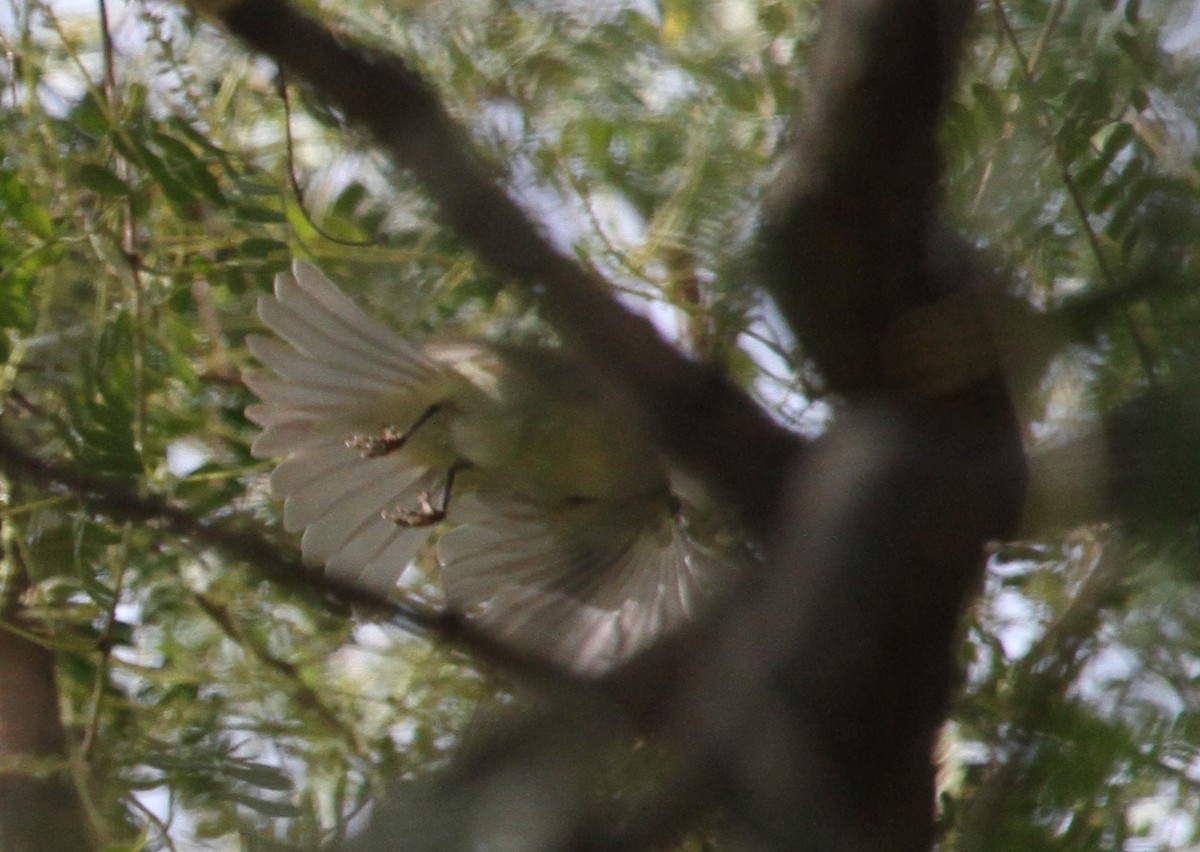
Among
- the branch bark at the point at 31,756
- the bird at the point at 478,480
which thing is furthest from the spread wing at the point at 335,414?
the branch bark at the point at 31,756

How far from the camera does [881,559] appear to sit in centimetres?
31

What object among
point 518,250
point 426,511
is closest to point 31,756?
point 426,511

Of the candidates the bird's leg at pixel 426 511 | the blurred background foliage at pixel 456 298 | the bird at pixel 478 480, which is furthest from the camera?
the bird's leg at pixel 426 511

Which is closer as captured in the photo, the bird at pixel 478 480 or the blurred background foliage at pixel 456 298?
the blurred background foliage at pixel 456 298

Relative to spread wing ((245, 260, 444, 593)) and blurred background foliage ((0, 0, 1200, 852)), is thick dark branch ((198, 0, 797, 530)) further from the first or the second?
spread wing ((245, 260, 444, 593))

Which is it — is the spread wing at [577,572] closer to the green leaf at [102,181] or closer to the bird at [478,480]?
the bird at [478,480]

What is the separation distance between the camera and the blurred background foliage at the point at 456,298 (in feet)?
0.89

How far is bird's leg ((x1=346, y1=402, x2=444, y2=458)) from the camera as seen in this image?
1.74ft

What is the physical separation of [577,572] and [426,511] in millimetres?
66

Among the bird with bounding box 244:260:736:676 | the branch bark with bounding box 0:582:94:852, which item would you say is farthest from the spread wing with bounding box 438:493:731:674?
the branch bark with bounding box 0:582:94:852

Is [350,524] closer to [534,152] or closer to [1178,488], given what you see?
[534,152]

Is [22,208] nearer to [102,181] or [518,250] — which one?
[102,181]

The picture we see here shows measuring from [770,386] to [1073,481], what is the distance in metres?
0.07

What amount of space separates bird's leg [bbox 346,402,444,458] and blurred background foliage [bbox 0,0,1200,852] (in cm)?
4
